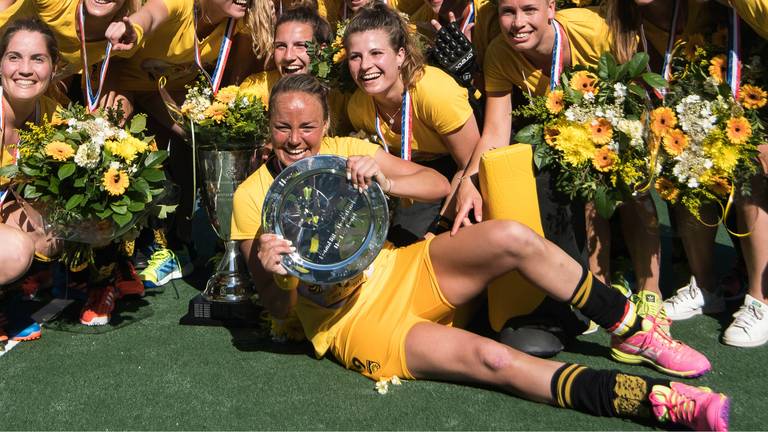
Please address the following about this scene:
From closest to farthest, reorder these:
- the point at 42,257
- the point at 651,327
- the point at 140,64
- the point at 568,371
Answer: the point at 568,371
the point at 651,327
the point at 42,257
the point at 140,64

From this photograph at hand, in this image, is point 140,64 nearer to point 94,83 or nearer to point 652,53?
point 94,83

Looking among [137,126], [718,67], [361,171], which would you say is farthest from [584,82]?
[137,126]

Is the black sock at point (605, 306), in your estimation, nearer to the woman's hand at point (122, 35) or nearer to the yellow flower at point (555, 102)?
the yellow flower at point (555, 102)

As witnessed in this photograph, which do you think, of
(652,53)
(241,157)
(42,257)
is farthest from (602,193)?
(42,257)

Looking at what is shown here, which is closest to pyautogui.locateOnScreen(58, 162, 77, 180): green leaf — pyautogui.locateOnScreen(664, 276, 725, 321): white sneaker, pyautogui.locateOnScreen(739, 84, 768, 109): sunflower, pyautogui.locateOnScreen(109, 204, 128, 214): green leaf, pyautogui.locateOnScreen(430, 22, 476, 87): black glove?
pyautogui.locateOnScreen(109, 204, 128, 214): green leaf

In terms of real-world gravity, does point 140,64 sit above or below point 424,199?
above

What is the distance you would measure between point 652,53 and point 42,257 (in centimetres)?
316

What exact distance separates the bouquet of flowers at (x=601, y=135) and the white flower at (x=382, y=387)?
3.88 ft

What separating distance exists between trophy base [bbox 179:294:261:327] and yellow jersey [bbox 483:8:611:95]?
1.64 meters

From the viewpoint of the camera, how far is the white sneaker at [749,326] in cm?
412

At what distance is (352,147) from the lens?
4.09 meters

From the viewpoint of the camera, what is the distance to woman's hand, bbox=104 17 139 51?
15.2 feet

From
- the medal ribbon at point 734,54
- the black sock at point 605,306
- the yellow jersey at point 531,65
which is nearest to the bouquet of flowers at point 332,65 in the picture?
the yellow jersey at point 531,65

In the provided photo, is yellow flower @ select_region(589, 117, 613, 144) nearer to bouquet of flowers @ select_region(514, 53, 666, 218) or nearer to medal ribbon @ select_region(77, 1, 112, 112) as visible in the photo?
bouquet of flowers @ select_region(514, 53, 666, 218)
